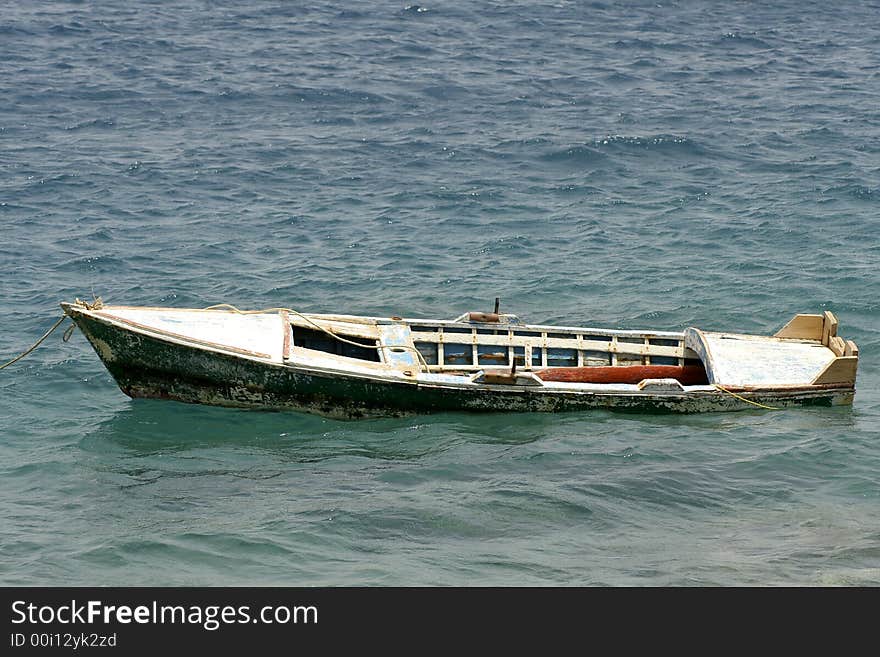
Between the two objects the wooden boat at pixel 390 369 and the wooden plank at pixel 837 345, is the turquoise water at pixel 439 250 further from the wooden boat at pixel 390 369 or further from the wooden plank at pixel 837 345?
the wooden plank at pixel 837 345

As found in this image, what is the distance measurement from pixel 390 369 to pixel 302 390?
1.20 m

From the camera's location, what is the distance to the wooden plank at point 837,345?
16.2 metres

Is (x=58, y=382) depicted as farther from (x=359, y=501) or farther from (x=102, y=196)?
(x=102, y=196)

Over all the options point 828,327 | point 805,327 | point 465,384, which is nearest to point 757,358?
point 805,327

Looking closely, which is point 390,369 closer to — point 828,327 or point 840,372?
point 840,372

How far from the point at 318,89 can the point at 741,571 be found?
22809 mm

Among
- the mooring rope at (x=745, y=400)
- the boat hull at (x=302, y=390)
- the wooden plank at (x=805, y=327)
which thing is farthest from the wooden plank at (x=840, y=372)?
the wooden plank at (x=805, y=327)

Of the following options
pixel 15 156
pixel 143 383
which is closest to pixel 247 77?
pixel 15 156

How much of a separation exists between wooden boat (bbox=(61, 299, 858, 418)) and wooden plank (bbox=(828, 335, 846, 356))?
3 cm

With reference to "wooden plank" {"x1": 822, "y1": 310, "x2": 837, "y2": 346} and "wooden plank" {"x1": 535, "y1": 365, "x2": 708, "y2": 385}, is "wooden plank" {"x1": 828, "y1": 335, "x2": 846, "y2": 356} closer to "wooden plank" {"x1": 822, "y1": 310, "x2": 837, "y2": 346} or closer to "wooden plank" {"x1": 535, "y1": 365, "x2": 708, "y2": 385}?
"wooden plank" {"x1": 822, "y1": 310, "x2": 837, "y2": 346}

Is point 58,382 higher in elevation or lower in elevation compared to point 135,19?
lower

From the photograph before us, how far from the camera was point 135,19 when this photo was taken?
38156 millimetres

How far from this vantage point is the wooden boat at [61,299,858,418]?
49.2 ft

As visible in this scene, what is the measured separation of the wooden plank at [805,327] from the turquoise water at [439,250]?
1492 millimetres
